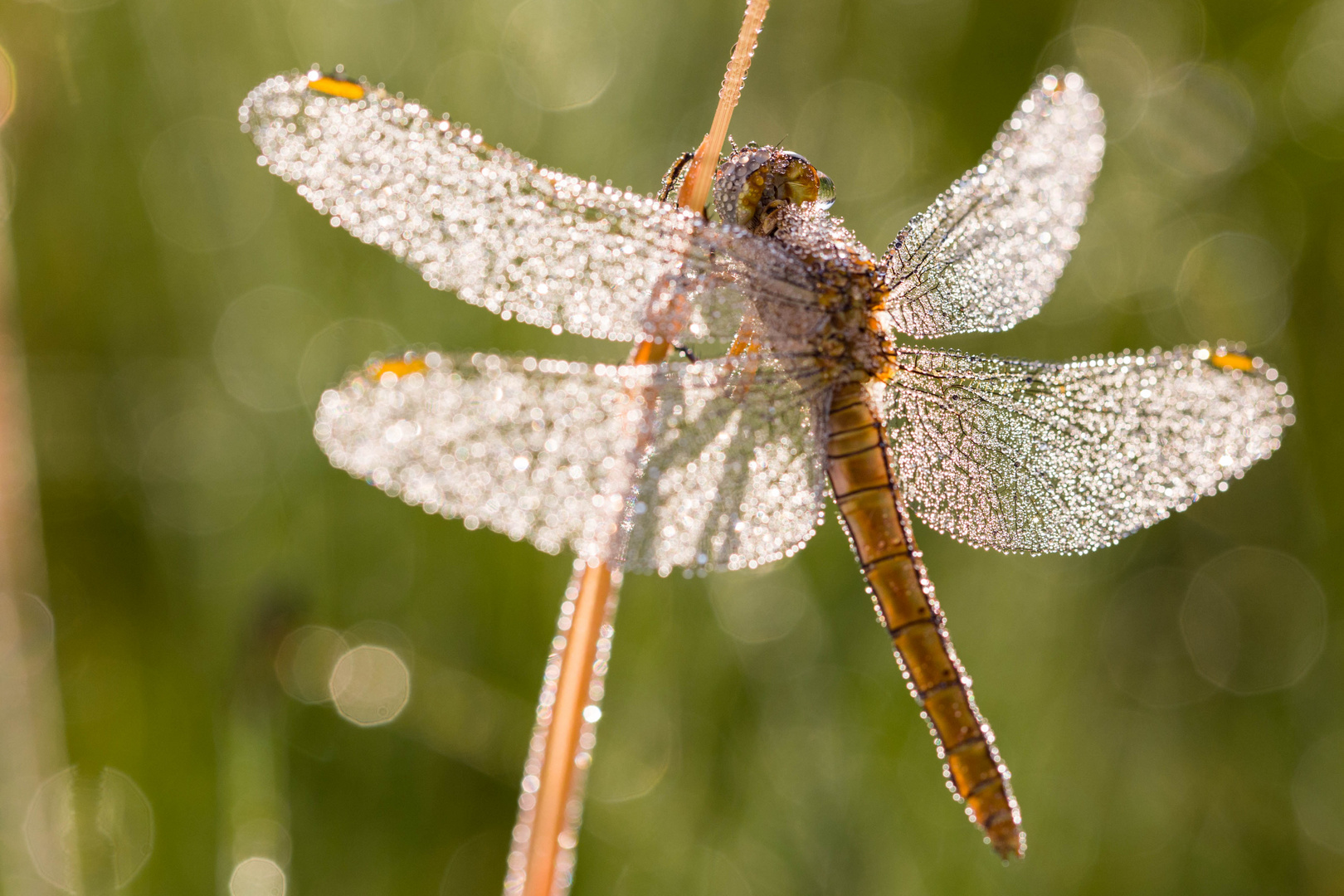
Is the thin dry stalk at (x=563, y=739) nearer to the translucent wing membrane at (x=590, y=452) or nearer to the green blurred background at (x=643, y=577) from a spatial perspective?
the translucent wing membrane at (x=590, y=452)

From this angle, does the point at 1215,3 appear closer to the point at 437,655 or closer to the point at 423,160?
the point at 423,160

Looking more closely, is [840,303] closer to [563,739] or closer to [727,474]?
[727,474]

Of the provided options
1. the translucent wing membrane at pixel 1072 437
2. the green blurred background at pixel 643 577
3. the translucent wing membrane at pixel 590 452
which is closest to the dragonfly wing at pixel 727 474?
the translucent wing membrane at pixel 590 452

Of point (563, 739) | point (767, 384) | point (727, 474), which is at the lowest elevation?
point (563, 739)

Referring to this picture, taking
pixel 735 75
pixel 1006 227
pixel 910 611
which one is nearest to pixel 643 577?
pixel 910 611

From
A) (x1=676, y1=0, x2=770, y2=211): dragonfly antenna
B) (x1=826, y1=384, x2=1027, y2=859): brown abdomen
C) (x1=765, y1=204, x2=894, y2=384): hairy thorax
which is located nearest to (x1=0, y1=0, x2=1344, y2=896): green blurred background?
(x1=826, y1=384, x2=1027, y2=859): brown abdomen

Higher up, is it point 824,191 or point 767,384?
point 824,191

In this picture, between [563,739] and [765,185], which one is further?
[765,185]

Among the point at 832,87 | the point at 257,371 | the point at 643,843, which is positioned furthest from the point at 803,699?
the point at 832,87
